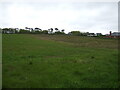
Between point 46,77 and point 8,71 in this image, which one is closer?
point 46,77

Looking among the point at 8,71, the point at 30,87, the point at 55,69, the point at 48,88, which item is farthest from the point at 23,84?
the point at 55,69

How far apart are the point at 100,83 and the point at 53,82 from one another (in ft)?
6.45

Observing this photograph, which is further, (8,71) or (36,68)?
(36,68)

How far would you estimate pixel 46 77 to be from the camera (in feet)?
24.7

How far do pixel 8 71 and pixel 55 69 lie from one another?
2.40m

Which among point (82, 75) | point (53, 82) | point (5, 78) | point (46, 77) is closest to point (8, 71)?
point (5, 78)

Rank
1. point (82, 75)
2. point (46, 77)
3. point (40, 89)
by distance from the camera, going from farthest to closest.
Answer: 1. point (82, 75)
2. point (46, 77)
3. point (40, 89)

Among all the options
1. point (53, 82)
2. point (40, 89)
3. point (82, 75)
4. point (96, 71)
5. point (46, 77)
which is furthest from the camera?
point (96, 71)

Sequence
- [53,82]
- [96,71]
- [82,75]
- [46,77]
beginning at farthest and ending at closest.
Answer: [96,71] < [82,75] < [46,77] < [53,82]

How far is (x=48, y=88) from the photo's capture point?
623 cm

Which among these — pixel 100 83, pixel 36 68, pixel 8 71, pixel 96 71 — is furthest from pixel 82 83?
pixel 8 71

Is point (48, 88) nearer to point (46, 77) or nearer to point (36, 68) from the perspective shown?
point (46, 77)

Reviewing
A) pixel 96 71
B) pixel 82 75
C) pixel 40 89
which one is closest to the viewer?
pixel 40 89

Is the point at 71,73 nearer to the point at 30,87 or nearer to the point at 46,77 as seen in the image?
the point at 46,77
